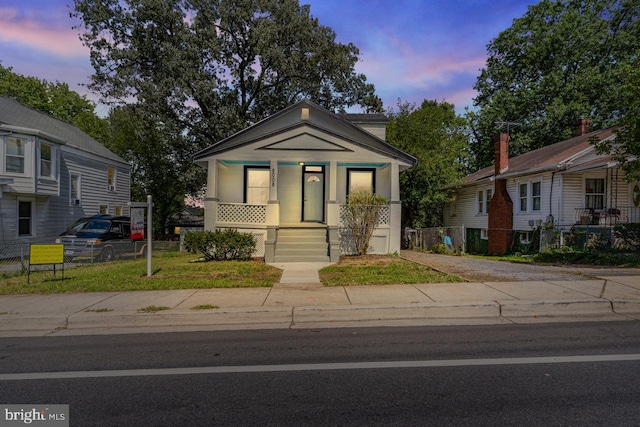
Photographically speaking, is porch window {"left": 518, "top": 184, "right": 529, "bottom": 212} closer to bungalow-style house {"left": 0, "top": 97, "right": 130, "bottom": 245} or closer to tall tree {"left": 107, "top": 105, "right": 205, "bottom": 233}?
tall tree {"left": 107, "top": 105, "right": 205, "bottom": 233}

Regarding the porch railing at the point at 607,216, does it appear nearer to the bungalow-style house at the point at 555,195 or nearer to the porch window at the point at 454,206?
the bungalow-style house at the point at 555,195

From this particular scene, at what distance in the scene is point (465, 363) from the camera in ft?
14.5

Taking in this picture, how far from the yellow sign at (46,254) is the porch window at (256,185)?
7621mm

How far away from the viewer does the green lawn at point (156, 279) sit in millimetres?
8492

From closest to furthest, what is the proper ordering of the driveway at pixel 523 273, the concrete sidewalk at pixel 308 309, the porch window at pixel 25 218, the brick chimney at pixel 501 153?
the concrete sidewalk at pixel 308 309, the driveway at pixel 523 273, the porch window at pixel 25 218, the brick chimney at pixel 501 153

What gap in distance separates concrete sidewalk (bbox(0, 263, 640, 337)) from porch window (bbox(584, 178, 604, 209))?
1157 centimetres

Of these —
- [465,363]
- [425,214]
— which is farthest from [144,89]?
[465,363]

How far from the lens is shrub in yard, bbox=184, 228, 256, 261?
12219 millimetres

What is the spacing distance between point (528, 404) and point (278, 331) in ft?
11.3

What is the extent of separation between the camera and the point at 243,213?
14.1 meters

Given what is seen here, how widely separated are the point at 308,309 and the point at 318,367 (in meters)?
2.14

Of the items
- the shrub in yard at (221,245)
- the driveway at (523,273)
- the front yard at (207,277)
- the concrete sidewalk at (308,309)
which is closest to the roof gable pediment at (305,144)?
the shrub in yard at (221,245)

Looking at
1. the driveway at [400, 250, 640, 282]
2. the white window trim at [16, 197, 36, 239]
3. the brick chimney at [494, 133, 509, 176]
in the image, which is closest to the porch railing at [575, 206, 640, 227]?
the brick chimney at [494, 133, 509, 176]

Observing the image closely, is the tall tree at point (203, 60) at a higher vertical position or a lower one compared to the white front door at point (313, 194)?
higher
